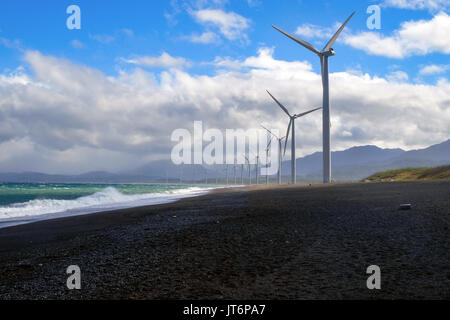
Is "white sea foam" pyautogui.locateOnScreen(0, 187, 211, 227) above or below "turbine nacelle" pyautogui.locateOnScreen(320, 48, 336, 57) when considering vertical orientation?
below

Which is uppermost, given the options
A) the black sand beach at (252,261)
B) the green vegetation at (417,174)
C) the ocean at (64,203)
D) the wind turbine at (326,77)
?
the wind turbine at (326,77)

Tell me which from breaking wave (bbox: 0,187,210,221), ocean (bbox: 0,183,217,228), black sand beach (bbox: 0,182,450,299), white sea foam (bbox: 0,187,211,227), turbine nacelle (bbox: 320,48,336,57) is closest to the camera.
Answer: black sand beach (bbox: 0,182,450,299)

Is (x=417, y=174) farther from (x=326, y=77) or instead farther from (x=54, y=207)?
(x=54, y=207)

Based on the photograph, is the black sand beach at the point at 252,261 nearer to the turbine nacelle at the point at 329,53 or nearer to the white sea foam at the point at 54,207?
the white sea foam at the point at 54,207

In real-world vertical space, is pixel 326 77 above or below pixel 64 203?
above

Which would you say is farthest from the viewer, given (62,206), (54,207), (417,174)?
(417,174)

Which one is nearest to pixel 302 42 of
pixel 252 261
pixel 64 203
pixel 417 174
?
pixel 417 174

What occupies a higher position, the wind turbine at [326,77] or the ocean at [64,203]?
the wind turbine at [326,77]

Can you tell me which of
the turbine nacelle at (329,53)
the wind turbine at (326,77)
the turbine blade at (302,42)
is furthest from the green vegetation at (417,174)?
the turbine blade at (302,42)

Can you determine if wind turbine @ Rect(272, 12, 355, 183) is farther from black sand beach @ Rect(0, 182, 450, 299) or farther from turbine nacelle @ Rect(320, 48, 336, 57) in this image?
black sand beach @ Rect(0, 182, 450, 299)

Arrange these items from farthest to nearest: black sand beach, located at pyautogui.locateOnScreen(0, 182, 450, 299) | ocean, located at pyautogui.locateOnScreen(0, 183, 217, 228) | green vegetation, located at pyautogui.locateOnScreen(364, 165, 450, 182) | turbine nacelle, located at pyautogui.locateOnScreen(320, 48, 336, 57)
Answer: turbine nacelle, located at pyautogui.locateOnScreen(320, 48, 336, 57) → green vegetation, located at pyautogui.locateOnScreen(364, 165, 450, 182) → ocean, located at pyautogui.locateOnScreen(0, 183, 217, 228) → black sand beach, located at pyautogui.locateOnScreen(0, 182, 450, 299)

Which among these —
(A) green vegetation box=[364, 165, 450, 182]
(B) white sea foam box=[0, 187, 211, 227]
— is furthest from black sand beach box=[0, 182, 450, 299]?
(A) green vegetation box=[364, 165, 450, 182]

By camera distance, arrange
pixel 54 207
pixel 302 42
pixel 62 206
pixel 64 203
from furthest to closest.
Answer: pixel 302 42, pixel 64 203, pixel 62 206, pixel 54 207
